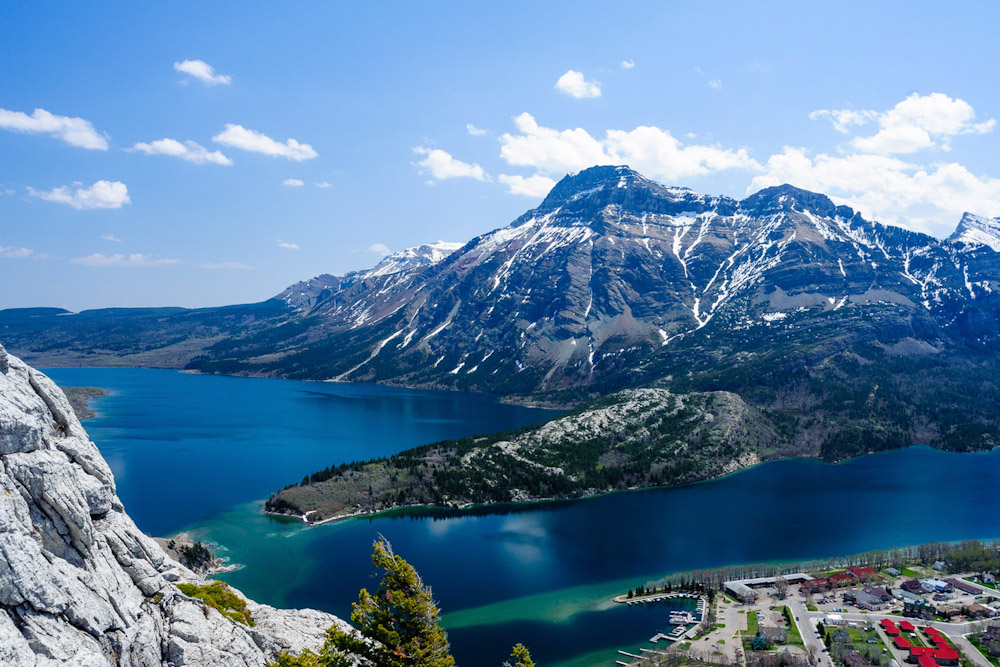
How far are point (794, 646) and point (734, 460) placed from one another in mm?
99430

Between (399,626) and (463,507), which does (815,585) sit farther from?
(399,626)

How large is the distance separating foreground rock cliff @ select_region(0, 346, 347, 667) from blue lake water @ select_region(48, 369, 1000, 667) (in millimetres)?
43429

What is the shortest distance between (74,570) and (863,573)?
9461 cm

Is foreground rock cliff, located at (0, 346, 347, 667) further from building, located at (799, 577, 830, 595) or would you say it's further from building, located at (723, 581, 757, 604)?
building, located at (799, 577, 830, 595)

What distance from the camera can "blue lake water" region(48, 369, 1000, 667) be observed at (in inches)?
2857

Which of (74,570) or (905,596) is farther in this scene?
(905,596)

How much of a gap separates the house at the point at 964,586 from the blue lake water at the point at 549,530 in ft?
53.7

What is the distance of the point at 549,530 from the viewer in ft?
348

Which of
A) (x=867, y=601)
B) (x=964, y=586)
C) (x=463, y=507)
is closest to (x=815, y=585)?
(x=867, y=601)

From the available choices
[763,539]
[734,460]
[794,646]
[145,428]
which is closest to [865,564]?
[763,539]

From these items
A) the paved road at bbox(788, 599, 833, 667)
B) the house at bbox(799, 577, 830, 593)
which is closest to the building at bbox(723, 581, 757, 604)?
the paved road at bbox(788, 599, 833, 667)

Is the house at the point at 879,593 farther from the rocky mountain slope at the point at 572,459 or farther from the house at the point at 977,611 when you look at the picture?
the rocky mountain slope at the point at 572,459

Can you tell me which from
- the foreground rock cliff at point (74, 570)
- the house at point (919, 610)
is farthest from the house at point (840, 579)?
the foreground rock cliff at point (74, 570)

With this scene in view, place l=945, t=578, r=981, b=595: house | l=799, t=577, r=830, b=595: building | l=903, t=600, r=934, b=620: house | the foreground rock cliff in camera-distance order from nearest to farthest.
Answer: the foreground rock cliff
l=903, t=600, r=934, b=620: house
l=799, t=577, r=830, b=595: building
l=945, t=578, r=981, b=595: house
